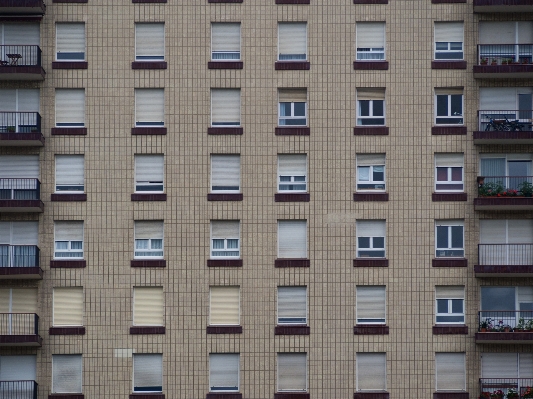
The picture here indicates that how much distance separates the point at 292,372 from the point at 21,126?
16.3 meters

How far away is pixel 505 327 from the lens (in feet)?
152

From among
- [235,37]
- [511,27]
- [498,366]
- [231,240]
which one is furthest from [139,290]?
[511,27]

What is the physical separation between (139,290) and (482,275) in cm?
1508

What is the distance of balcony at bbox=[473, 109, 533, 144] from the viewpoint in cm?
4691

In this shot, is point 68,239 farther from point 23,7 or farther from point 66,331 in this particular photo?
point 23,7

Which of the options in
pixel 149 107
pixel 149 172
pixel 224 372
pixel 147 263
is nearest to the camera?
pixel 224 372

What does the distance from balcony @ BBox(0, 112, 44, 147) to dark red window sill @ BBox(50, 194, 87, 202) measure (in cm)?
241

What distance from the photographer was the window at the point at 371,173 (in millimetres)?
47844

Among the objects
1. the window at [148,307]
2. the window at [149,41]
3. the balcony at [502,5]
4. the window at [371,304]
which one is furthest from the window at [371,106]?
the window at [148,307]

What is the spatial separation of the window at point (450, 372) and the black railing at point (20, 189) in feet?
62.7

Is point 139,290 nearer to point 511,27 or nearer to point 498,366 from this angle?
point 498,366

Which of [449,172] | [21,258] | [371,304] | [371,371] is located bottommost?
[371,371]

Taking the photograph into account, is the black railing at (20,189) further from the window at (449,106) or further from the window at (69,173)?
the window at (449,106)

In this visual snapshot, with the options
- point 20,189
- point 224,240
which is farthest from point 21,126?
point 224,240
